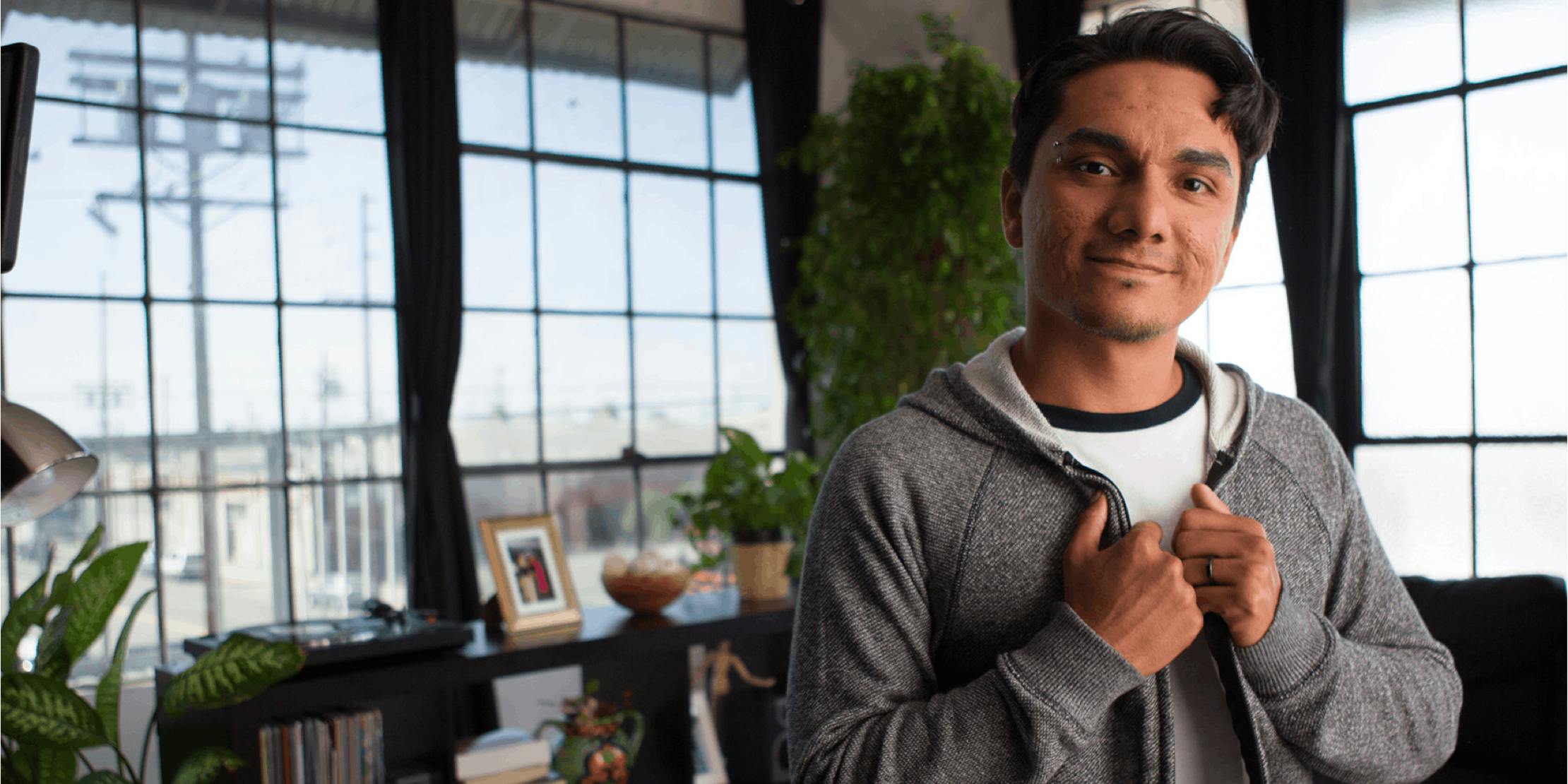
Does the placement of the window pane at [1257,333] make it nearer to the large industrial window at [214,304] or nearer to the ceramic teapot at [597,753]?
the ceramic teapot at [597,753]

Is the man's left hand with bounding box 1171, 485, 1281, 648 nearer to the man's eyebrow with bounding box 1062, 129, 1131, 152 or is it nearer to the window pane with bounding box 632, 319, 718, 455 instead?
the man's eyebrow with bounding box 1062, 129, 1131, 152

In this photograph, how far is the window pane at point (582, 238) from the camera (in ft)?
14.6

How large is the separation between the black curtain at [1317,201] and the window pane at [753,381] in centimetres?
210

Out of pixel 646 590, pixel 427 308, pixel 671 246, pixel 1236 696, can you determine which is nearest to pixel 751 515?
pixel 646 590

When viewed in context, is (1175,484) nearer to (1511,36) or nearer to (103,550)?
(1511,36)

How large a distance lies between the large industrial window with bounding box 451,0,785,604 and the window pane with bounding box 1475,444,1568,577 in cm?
269

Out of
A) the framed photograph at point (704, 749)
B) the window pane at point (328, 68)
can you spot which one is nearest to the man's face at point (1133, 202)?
the framed photograph at point (704, 749)

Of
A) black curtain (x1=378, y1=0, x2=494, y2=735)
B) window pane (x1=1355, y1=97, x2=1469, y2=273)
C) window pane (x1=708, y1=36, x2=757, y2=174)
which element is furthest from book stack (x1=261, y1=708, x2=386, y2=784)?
window pane (x1=1355, y1=97, x2=1469, y2=273)

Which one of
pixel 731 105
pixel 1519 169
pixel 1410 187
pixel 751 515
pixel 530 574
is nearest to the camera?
pixel 530 574

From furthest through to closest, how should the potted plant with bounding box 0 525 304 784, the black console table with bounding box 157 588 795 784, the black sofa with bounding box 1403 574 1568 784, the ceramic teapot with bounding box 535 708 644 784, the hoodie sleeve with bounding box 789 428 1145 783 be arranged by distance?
1. the ceramic teapot with bounding box 535 708 644 784
2. the black console table with bounding box 157 588 795 784
3. the black sofa with bounding box 1403 574 1568 784
4. the potted plant with bounding box 0 525 304 784
5. the hoodie sleeve with bounding box 789 428 1145 783

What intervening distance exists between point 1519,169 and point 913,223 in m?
1.95

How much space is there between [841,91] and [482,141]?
1649mm

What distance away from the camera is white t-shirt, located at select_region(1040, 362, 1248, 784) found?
1.10m

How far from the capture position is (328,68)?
13.1 ft
